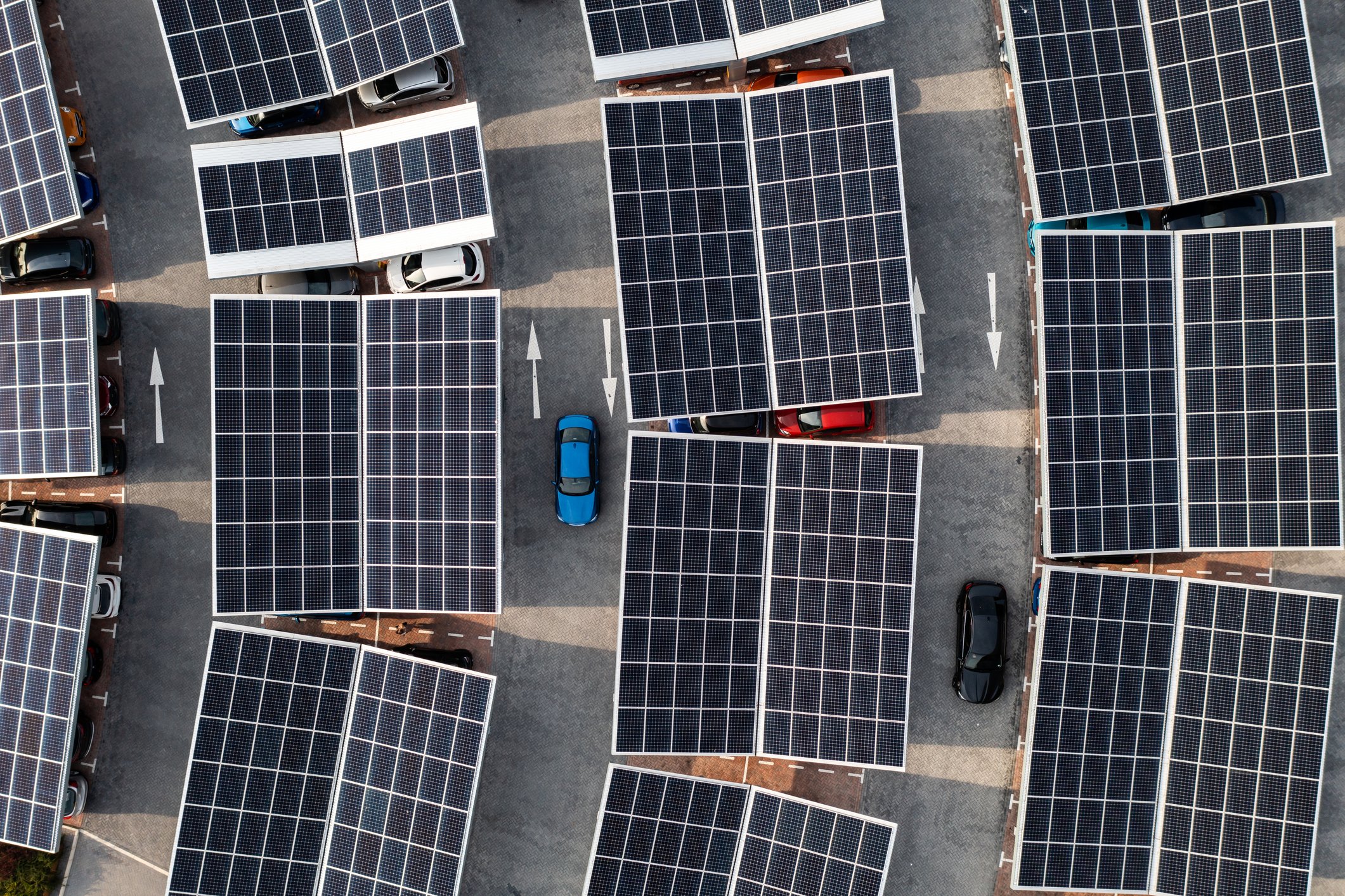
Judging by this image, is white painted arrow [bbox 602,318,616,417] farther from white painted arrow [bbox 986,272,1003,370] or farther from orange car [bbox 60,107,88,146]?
orange car [bbox 60,107,88,146]

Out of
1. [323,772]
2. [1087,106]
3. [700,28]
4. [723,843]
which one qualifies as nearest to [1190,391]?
[1087,106]

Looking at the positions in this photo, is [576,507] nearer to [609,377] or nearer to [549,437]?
[549,437]

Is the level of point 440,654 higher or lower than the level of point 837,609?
lower

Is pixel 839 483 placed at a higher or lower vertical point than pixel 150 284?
lower

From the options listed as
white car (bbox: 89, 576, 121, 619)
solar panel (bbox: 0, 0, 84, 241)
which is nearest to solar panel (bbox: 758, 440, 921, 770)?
white car (bbox: 89, 576, 121, 619)

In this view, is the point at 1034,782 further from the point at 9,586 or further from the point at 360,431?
the point at 9,586

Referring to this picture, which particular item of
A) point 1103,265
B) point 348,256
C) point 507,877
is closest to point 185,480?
point 348,256

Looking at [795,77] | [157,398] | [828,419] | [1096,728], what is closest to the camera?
[1096,728]
